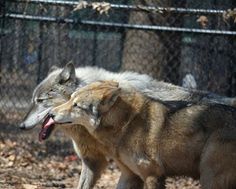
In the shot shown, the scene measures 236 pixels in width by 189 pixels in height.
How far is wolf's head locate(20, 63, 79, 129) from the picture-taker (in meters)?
7.34

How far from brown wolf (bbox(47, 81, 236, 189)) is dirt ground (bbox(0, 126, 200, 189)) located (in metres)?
1.70

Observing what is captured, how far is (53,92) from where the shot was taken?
737 centimetres

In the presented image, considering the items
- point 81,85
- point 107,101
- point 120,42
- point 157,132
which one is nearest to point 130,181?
point 157,132

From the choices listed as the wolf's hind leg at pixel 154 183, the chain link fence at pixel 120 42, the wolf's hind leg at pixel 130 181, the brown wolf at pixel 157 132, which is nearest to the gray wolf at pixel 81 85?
the wolf's hind leg at pixel 130 181

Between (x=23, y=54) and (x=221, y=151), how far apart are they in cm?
516

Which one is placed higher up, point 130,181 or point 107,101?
point 107,101

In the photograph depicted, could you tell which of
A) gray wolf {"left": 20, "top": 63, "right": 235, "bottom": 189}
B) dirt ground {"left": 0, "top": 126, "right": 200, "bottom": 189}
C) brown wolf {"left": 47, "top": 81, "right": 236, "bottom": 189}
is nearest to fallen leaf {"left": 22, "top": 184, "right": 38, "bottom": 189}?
dirt ground {"left": 0, "top": 126, "right": 200, "bottom": 189}

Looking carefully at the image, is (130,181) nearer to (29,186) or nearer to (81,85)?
(81,85)

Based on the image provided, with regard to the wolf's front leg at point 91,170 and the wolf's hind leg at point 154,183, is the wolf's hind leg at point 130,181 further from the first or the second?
the wolf's front leg at point 91,170

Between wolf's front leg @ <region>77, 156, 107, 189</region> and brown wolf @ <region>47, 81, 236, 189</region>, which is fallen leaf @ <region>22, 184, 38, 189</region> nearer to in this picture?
wolf's front leg @ <region>77, 156, 107, 189</region>

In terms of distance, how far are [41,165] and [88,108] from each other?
3134 millimetres

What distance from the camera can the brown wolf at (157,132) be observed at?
19.2ft

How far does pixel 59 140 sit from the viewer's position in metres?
10.1

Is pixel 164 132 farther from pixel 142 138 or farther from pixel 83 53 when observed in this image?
pixel 83 53
